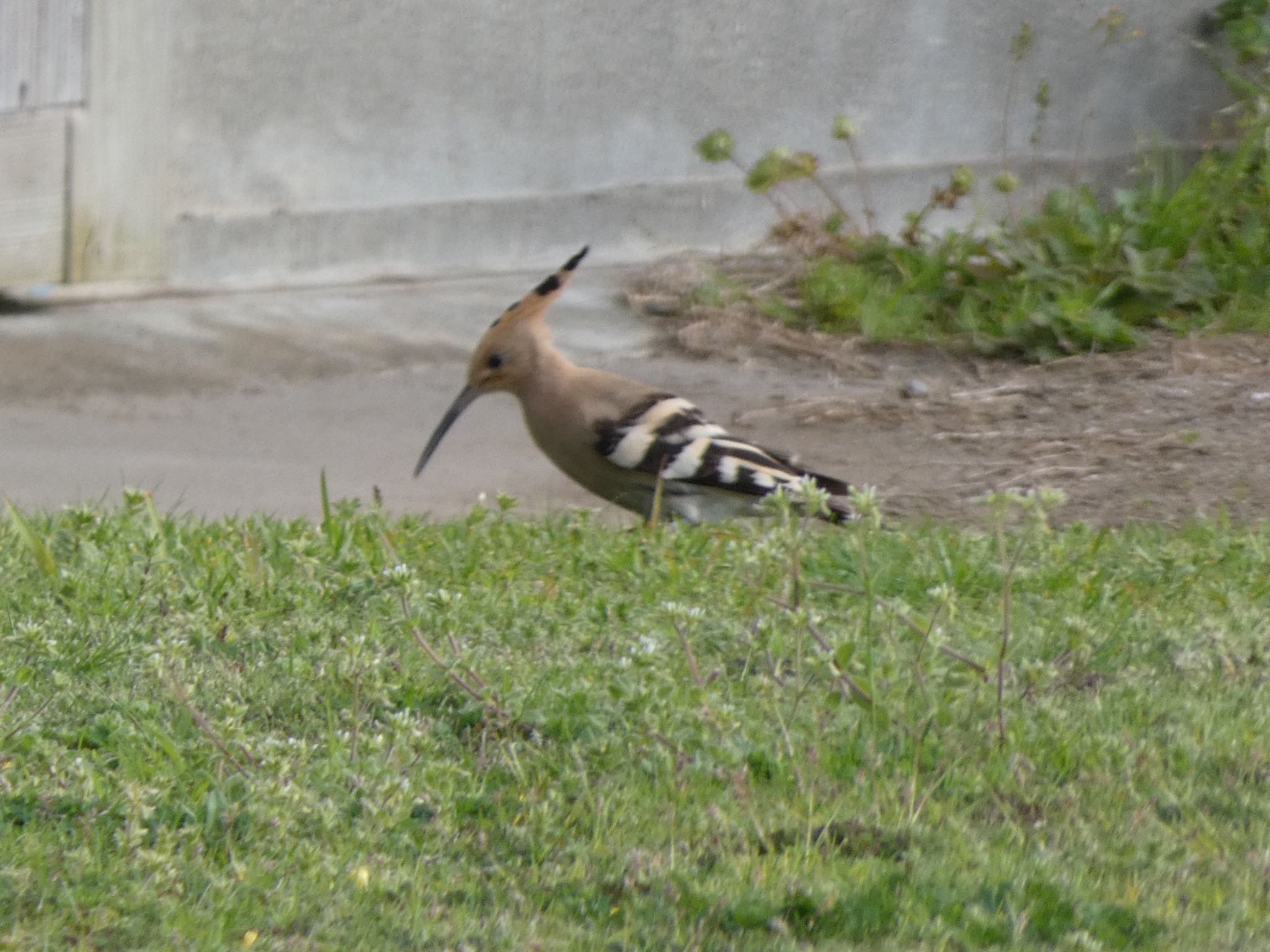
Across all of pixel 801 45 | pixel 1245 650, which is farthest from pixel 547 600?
pixel 801 45

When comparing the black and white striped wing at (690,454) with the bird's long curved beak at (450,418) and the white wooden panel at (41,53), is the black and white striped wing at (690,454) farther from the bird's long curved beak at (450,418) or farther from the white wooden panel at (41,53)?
the white wooden panel at (41,53)

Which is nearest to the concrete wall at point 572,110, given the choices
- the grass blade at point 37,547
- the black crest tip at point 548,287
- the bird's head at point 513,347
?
the bird's head at point 513,347

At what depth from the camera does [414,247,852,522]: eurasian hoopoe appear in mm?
5371

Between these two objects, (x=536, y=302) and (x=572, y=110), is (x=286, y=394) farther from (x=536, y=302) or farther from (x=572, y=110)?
(x=572, y=110)

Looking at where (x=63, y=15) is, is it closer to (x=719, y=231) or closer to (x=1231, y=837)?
(x=719, y=231)

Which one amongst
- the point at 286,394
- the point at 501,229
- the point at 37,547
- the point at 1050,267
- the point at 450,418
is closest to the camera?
the point at 37,547

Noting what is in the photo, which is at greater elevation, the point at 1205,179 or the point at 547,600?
the point at 1205,179

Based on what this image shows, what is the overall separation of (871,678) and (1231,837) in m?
0.70

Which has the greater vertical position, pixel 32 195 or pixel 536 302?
pixel 32 195

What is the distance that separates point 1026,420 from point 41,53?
12.6ft

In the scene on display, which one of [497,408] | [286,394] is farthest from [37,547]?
[497,408]

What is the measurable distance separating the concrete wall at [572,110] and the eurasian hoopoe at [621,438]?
2416 mm

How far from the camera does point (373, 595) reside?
3959mm

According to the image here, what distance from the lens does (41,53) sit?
723 centimetres
